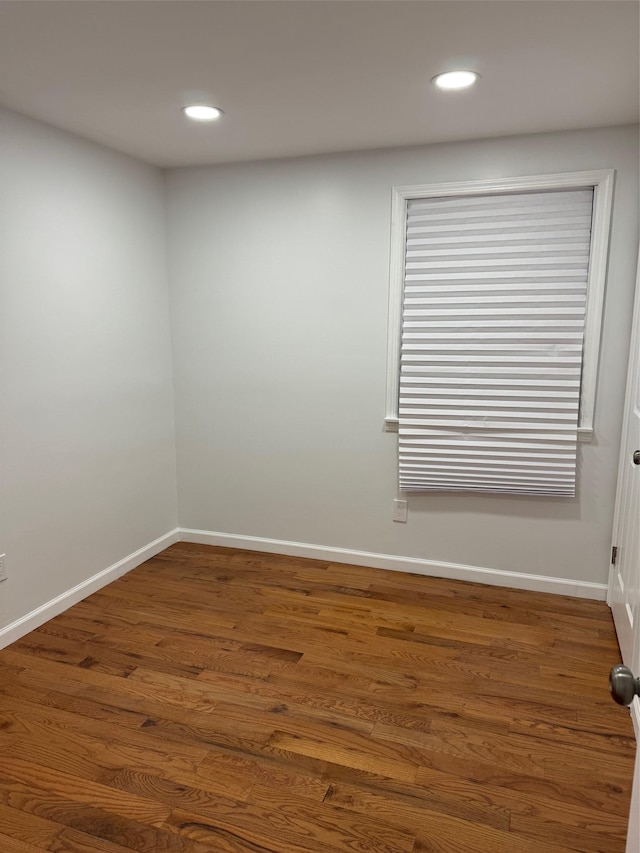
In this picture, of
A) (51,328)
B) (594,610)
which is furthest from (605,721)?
(51,328)

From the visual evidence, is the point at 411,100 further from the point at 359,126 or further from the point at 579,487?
the point at 579,487

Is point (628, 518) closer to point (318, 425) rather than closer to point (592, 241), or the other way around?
point (592, 241)

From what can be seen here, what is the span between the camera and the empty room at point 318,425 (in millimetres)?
1786

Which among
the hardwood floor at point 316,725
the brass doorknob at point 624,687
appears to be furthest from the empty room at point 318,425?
the brass doorknob at point 624,687

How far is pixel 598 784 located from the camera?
6.00 feet

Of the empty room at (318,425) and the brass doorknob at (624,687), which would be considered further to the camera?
the empty room at (318,425)

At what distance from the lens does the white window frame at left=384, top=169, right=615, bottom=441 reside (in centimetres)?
274

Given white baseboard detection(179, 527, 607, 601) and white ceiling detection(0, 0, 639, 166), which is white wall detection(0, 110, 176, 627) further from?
white baseboard detection(179, 527, 607, 601)

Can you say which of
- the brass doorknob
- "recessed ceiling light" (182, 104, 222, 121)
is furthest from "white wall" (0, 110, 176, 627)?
the brass doorknob

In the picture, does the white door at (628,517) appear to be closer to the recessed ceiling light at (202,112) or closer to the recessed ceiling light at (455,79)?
the recessed ceiling light at (455,79)

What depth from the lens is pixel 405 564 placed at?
133 inches

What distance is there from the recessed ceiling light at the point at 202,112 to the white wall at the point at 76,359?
68cm

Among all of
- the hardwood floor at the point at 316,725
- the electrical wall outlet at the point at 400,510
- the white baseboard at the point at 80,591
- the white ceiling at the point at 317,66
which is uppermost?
the white ceiling at the point at 317,66

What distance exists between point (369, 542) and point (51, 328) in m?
2.02
